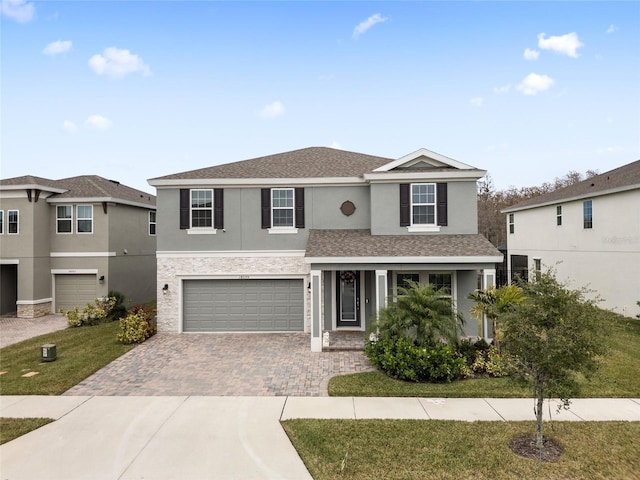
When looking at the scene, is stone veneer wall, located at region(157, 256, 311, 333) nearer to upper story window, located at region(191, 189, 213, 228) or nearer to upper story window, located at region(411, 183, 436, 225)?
upper story window, located at region(191, 189, 213, 228)

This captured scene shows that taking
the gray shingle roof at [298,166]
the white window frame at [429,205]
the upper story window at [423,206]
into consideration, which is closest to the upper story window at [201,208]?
the gray shingle roof at [298,166]

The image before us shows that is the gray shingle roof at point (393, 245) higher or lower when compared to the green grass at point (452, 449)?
higher

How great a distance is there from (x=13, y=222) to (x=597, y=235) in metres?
28.8

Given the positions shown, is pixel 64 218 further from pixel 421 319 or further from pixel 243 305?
pixel 421 319

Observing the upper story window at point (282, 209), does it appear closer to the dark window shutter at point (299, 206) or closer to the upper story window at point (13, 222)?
the dark window shutter at point (299, 206)

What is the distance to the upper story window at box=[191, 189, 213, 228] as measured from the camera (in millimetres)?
14125

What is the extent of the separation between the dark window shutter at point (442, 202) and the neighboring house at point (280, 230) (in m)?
0.04

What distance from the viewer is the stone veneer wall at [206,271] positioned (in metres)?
→ 13.9

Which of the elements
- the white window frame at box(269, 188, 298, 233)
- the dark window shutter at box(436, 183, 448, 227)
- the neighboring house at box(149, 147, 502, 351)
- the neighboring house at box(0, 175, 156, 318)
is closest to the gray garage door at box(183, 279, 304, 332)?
the neighboring house at box(149, 147, 502, 351)

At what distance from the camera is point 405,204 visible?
13.5m

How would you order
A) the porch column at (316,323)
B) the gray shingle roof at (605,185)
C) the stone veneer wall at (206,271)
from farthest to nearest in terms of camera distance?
1. the gray shingle roof at (605,185)
2. the stone veneer wall at (206,271)
3. the porch column at (316,323)

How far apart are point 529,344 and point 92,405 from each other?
8.68m

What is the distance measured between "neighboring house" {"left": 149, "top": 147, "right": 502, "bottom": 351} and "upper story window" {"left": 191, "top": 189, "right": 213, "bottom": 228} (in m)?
0.04

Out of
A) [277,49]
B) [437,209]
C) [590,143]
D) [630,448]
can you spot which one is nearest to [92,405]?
[630,448]
